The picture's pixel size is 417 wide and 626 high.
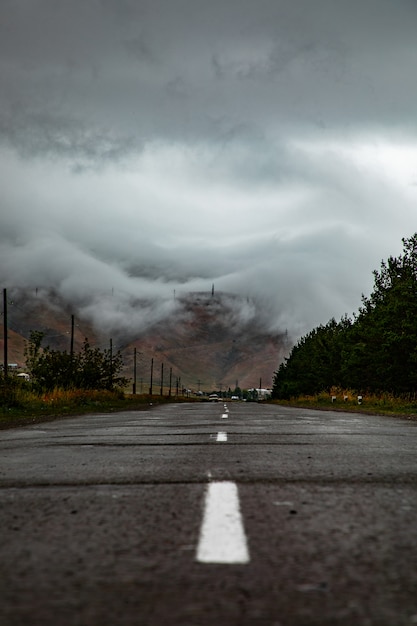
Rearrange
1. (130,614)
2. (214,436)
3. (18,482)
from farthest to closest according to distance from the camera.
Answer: (214,436) < (18,482) < (130,614)

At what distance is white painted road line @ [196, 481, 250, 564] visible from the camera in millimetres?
3077

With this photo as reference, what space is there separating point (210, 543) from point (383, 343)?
4164 centimetres

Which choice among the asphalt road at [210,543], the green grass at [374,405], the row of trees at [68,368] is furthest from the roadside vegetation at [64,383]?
the asphalt road at [210,543]

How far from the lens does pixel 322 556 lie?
123 inches

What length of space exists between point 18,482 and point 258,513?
2.37 metres

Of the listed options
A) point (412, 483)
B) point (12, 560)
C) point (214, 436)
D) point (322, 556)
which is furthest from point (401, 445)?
point (12, 560)

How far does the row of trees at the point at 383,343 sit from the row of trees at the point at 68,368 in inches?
701

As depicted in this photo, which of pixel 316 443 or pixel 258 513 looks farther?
pixel 316 443

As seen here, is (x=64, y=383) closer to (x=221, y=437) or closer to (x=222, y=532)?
(x=221, y=437)

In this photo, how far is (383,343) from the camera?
43469 millimetres

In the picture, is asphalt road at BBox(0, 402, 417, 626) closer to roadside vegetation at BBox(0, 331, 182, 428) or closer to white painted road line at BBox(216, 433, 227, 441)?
white painted road line at BBox(216, 433, 227, 441)

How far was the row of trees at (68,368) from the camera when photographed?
135 ft

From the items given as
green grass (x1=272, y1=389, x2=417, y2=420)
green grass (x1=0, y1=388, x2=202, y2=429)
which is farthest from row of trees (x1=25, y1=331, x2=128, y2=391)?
green grass (x1=272, y1=389, x2=417, y2=420)

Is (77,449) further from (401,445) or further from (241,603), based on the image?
(241,603)
